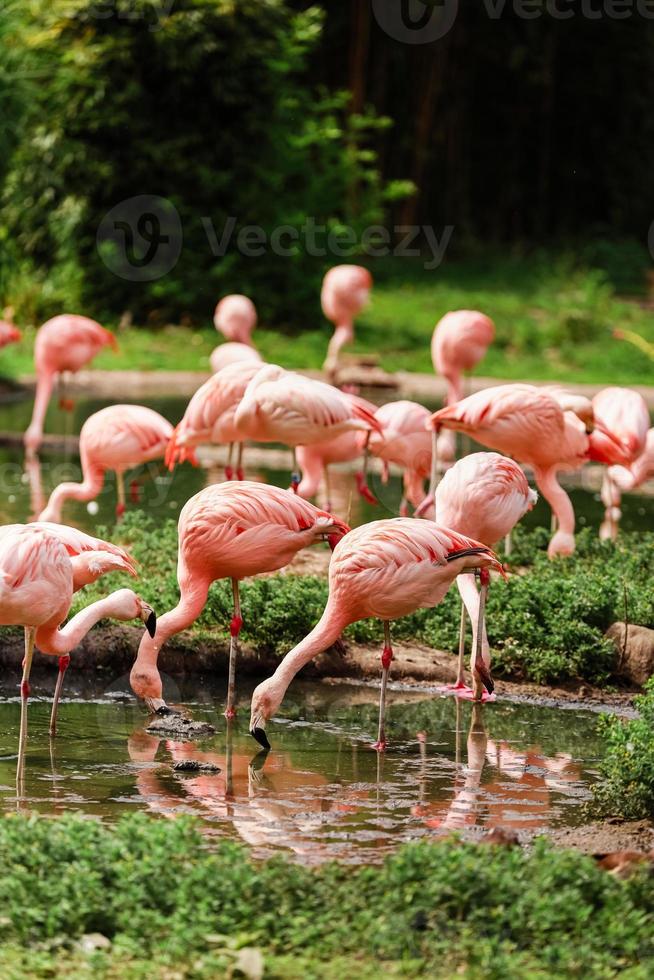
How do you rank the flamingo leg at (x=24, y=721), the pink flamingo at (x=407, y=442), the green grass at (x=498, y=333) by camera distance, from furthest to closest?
the green grass at (x=498, y=333)
the pink flamingo at (x=407, y=442)
the flamingo leg at (x=24, y=721)

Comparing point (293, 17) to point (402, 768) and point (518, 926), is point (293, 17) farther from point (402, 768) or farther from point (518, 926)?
point (518, 926)

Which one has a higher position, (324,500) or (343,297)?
(343,297)

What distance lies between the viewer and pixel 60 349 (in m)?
11.1

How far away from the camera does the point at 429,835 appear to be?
182 inches

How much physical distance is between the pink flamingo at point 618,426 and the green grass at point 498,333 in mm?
6614

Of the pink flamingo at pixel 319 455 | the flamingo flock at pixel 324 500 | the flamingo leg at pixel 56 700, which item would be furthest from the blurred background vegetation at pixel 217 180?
the flamingo leg at pixel 56 700

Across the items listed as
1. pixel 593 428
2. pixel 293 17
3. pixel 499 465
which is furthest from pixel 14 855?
pixel 293 17

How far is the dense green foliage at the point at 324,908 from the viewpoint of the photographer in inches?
139

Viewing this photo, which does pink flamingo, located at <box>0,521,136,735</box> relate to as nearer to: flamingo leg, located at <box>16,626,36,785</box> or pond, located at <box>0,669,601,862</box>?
pond, located at <box>0,669,601,862</box>

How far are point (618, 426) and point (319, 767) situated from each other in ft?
13.2

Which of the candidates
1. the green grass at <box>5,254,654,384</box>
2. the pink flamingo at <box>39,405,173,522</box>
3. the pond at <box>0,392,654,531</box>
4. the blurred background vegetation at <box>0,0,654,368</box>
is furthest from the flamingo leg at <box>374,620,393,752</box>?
the green grass at <box>5,254,654,384</box>

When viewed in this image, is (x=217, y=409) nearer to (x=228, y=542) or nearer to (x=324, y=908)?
(x=228, y=542)

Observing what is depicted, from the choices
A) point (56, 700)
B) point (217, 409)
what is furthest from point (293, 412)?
point (56, 700)

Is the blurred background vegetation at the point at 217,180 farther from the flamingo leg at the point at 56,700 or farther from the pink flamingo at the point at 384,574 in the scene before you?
the pink flamingo at the point at 384,574
